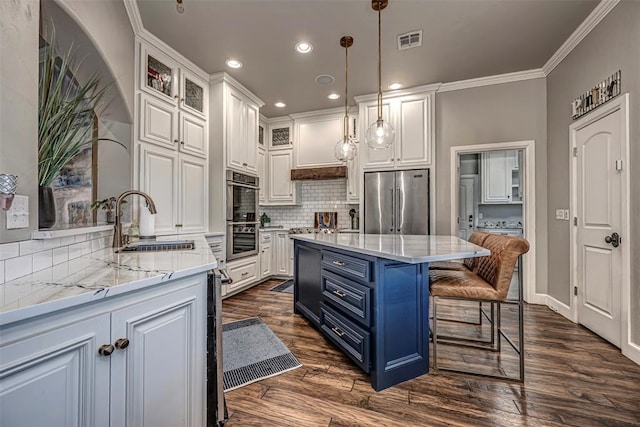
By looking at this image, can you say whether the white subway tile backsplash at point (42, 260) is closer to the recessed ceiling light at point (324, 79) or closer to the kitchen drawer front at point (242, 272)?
the kitchen drawer front at point (242, 272)

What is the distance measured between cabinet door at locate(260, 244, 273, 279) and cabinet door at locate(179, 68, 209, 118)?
210cm

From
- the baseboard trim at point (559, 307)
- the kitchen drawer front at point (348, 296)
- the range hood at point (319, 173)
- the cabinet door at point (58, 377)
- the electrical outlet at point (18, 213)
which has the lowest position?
the baseboard trim at point (559, 307)

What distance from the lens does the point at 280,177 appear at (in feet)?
16.5

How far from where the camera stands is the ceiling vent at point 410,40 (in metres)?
2.74

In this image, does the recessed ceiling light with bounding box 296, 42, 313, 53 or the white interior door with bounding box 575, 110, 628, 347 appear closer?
the white interior door with bounding box 575, 110, 628, 347

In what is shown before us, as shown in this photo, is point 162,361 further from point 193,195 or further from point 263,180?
point 263,180

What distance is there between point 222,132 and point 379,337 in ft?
9.83

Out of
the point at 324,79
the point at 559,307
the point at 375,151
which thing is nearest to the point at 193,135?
the point at 324,79

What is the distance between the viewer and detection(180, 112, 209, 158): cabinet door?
318cm

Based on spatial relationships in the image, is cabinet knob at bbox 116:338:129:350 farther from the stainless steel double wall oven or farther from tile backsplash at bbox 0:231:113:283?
the stainless steel double wall oven

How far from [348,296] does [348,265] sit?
0.22 meters

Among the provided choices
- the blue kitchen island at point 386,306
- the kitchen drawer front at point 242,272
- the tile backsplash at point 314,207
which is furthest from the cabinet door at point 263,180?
the blue kitchen island at point 386,306

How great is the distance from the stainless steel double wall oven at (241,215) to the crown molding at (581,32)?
12.9ft

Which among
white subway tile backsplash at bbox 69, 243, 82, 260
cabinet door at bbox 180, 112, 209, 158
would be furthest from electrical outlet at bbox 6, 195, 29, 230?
cabinet door at bbox 180, 112, 209, 158
